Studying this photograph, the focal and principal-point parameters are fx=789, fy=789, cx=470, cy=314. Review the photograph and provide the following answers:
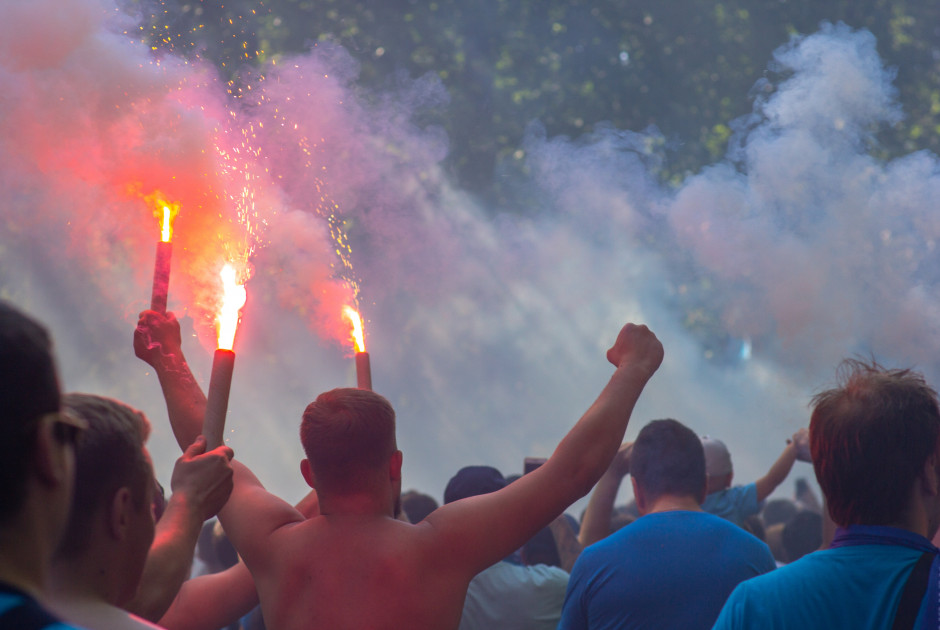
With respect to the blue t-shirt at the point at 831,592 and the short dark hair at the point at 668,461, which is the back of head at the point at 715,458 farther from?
the blue t-shirt at the point at 831,592

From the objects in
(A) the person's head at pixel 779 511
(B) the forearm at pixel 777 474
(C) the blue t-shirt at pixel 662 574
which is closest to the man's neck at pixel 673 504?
(C) the blue t-shirt at pixel 662 574

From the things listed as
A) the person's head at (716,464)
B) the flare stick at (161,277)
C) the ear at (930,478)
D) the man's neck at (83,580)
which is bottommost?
the man's neck at (83,580)

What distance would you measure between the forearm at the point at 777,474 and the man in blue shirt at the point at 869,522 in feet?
9.05

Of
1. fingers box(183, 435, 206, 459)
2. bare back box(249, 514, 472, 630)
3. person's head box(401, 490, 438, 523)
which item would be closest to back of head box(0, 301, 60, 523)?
fingers box(183, 435, 206, 459)

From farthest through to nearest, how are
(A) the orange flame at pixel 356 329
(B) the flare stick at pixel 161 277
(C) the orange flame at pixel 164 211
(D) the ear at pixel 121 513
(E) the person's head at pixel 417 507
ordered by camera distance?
1. (E) the person's head at pixel 417 507
2. (A) the orange flame at pixel 356 329
3. (C) the orange flame at pixel 164 211
4. (B) the flare stick at pixel 161 277
5. (D) the ear at pixel 121 513

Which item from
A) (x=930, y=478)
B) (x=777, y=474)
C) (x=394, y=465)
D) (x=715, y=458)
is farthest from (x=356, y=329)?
(x=777, y=474)

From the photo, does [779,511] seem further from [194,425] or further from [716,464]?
[194,425]

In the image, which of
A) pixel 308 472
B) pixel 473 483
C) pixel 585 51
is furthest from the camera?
pixel 585 51

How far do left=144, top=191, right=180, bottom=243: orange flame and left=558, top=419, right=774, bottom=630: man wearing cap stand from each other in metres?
1.76

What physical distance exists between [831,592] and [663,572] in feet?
3.25

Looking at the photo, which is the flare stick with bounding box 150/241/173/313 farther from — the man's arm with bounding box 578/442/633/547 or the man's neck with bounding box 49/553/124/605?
the man's arm with bounding box 578/442/633/547

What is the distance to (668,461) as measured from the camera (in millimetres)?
3080

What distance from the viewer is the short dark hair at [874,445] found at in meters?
1.77

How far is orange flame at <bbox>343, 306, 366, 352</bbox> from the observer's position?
9.56 feet
